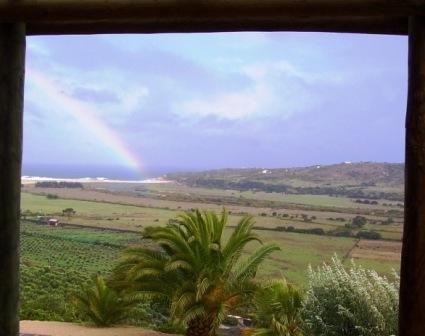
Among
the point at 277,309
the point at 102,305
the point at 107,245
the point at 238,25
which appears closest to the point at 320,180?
the point at 107,245

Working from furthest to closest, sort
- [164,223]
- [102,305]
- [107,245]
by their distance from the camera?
[107,245] < [164,223] < [102,305]

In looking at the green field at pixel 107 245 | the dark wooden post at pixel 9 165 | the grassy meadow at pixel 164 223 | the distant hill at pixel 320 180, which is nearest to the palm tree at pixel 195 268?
the green field at pixel 107 245

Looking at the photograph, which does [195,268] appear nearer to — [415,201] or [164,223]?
[415,201]

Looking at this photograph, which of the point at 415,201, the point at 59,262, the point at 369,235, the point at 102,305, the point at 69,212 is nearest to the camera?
the point at 415,201

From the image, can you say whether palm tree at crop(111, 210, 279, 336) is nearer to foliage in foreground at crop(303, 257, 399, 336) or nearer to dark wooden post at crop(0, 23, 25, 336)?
foliage in foreground at crop(303, 257, 399, 336)

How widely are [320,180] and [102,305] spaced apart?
72.2 meters

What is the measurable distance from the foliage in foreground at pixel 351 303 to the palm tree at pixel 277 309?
47.3 inches

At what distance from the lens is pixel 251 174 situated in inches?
3578

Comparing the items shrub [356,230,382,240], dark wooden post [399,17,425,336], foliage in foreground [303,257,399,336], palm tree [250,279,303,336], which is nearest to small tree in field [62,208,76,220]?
shrub [356,230,382,240]

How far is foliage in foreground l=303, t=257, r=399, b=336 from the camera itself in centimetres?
645

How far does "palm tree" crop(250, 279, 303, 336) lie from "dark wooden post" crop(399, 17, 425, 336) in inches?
259

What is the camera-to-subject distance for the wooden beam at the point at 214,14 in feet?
7.35

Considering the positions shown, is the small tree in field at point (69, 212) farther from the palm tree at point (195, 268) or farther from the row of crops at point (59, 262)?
the palm tree at point (195, 268)

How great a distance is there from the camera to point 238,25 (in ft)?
8.20
